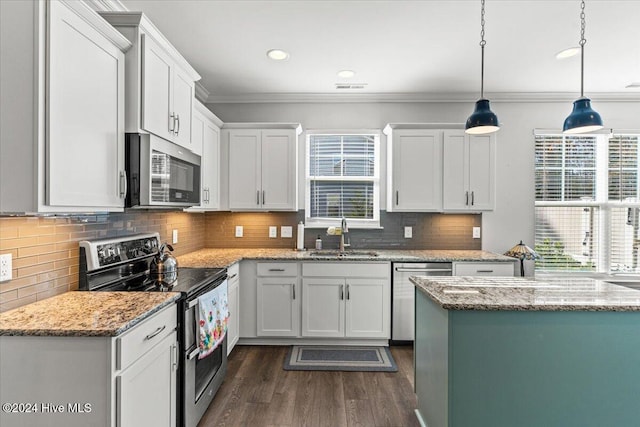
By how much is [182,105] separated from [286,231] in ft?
6.26

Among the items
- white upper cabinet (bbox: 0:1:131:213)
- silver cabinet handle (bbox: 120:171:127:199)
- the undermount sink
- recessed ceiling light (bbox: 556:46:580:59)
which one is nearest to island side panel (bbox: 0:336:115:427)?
white upper cabinet (bbox: 0:1:131:213)

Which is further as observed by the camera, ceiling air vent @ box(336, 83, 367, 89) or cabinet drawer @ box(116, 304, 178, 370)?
ceiling air vent @ box(336, 83, 367, 89)

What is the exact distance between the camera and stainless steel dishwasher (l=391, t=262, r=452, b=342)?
3.34 m

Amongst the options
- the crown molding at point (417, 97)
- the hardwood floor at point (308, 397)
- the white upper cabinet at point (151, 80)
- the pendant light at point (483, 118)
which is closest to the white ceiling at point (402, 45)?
the crown molding at point (417, 97)

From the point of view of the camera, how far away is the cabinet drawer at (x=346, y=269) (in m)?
3.33

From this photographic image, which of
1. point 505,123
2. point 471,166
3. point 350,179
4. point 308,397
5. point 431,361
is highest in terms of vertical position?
point 505,123

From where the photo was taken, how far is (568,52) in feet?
9.29

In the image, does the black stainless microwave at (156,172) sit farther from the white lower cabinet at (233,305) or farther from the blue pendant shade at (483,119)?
the blue pendant shade at (483,119)

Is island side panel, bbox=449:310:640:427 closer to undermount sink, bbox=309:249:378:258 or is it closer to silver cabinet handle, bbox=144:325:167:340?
silver cabinet handle, bbox=144:325:167:340

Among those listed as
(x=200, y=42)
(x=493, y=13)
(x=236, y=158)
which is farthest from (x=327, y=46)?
(x=236, y=158)

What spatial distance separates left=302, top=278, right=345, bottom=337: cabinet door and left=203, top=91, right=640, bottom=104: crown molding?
2073 millimetres

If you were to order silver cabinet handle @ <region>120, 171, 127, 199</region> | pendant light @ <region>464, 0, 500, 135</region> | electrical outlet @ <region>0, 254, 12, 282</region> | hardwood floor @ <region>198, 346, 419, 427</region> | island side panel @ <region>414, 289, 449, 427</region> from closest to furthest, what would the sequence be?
electrical outlet @ <region>0, 254, 12, 282</region> < island side panel @ <region>414, 289, 449, 427</region> < silver cabinet handle @ <region>120, 171, 127, 199</region> < pendant light @ <region>464, 0, 500, 135</region> < hardwood floor @ <region>198, 346, 419, 427</region>

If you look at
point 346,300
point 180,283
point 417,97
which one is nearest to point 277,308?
→ point 346,300

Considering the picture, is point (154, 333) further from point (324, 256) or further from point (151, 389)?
point (324, 256)
